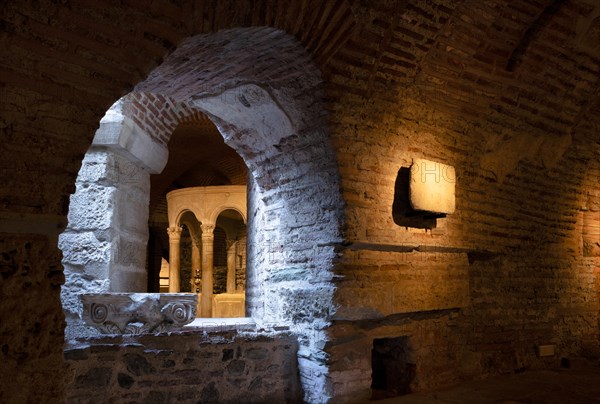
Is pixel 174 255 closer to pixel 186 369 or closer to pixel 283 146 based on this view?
pixel 283 146

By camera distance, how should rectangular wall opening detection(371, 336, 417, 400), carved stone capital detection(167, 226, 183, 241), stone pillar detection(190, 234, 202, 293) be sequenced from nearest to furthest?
rectangular wall opening detection(371, 336, 417, 400) → carved stone capital detection(167, 226, 183, 241) → stone pillar detection(190, 234, 202, 293)

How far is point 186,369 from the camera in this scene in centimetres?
399

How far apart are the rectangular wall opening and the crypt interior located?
0.03 meters

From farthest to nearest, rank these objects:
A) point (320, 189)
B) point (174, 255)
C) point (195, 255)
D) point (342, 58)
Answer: point (195, 255), point (174, 255), point (320, 189), point (342, 58)

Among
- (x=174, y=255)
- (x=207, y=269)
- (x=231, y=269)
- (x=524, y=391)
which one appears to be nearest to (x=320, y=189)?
(x=524, y=391)

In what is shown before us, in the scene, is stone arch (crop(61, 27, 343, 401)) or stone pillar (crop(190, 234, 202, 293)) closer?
stone arch (crop(61, 27, 343, 401))

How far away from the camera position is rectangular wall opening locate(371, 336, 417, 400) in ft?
16.1

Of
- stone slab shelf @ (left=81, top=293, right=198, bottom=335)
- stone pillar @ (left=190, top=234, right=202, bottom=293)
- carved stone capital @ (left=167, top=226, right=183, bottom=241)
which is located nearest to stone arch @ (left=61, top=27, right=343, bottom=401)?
stone slab shelf @ (left=81, top=293, right=198, bottom=335)

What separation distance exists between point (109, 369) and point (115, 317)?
1.04 m

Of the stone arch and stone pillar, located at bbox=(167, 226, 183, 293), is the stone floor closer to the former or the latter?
the stone arch

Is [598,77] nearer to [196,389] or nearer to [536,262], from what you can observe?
[536,262]

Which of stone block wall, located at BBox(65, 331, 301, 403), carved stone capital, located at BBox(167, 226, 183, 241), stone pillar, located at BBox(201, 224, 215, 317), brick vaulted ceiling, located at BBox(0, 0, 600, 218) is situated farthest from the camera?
carved stone capital, located at BBox(167, 226, 183, 241)

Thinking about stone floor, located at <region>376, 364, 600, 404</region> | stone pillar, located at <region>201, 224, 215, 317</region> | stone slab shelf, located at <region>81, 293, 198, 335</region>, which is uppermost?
stone pillar, located at <region>201, 224, 215, 317</region>

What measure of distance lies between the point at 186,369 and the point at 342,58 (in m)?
2.55
